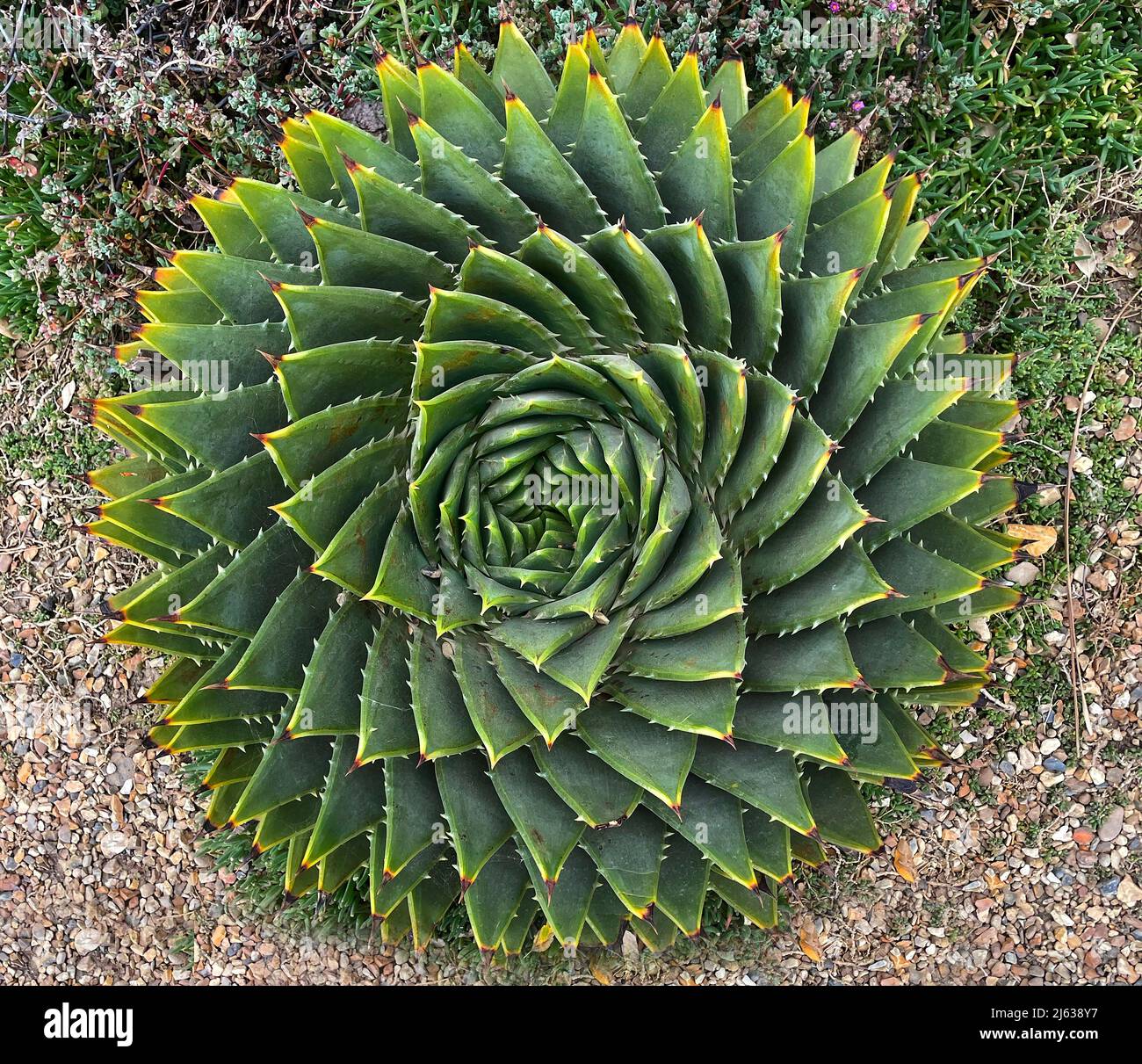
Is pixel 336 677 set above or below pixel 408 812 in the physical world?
above

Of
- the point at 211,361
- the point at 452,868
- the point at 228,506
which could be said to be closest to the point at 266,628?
the point at 228,506

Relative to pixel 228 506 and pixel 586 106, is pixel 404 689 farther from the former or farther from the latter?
pixel 586 106

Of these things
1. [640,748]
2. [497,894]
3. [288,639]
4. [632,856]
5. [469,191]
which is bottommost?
[497,894]

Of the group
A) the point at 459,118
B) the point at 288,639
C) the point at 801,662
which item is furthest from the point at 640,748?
the point at 459,118

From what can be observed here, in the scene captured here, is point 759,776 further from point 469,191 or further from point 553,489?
point 469,191

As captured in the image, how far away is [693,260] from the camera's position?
80.3 inches

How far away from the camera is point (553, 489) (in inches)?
84.4

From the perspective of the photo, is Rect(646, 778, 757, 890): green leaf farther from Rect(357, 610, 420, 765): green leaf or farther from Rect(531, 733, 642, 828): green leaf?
Rect(357, 610, 420, 765): green leaf

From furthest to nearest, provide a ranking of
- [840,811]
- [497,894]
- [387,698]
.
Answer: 1. [840,811]
2. [497,894]
3. [387,698]

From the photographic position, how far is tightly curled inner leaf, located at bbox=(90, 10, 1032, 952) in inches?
80.6

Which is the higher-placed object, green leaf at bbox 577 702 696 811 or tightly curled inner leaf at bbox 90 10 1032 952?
tightly curled inner leaf at bbox 90 10 1032 952

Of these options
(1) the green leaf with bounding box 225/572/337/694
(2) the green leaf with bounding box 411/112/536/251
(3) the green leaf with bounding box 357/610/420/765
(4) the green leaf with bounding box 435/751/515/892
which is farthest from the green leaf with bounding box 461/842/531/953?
(2) the green leaf with bounding box 411/112/536/251

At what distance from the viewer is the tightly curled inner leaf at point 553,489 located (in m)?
2.05

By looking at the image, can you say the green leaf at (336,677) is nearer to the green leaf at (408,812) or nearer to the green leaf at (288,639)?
the green leaf at (288,639)
